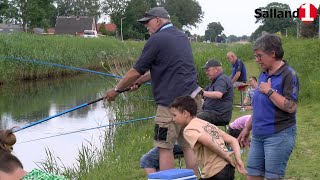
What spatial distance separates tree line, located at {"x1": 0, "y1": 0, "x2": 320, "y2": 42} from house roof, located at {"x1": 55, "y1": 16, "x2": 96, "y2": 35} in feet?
6.90

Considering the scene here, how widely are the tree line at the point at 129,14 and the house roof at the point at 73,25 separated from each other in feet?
6.90

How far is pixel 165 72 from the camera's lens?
475cm

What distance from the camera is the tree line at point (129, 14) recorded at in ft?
159

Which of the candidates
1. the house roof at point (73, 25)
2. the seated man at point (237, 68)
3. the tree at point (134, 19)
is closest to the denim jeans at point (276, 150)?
the seated man at point (237, 68)

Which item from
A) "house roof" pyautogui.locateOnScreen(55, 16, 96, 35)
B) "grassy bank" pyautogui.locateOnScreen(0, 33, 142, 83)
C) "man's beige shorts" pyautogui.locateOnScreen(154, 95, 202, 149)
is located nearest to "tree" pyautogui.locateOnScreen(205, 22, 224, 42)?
"house roof" pyautogui.locateOnScreen(55, 16, 96, 35)

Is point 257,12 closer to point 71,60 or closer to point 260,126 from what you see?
point 71,60

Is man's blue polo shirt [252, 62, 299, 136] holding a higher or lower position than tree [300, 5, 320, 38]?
lower

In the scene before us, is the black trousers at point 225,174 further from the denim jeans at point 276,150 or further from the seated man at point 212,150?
the denim jeans at point 276,150

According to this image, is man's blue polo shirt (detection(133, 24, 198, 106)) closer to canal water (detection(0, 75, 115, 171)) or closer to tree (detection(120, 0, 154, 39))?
canal water (detection(0, 75, 115, 171))

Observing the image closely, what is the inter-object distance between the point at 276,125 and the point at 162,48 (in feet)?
4.15

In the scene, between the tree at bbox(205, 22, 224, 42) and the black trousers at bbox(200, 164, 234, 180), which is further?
the tree at bbox(205, 22, 224, 42)

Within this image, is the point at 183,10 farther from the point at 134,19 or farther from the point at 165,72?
the point at 165,72

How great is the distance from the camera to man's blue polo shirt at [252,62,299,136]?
3.86m

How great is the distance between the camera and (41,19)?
49.3 metres
